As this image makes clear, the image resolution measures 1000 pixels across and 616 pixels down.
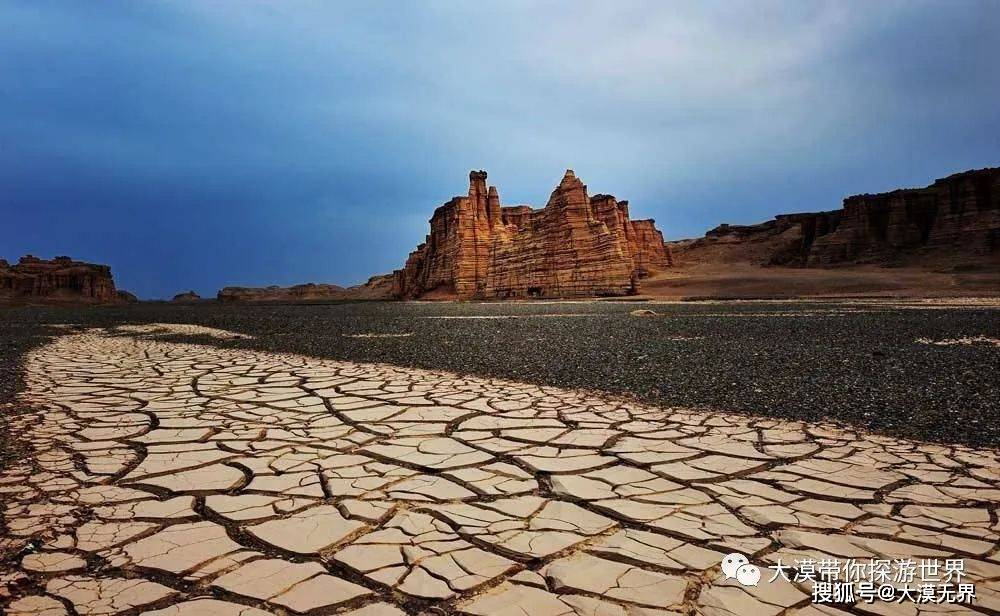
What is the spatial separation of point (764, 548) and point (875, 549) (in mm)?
468

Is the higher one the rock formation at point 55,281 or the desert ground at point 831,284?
the rock formation at point 55,281

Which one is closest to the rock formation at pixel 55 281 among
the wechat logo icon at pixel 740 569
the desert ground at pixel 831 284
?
the desert ground at pixel 831 284

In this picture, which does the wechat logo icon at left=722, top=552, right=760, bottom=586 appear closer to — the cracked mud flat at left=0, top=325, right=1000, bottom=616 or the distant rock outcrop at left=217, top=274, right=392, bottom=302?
the cracked mud flat at left=0, top=325, right=1000, bottom=616

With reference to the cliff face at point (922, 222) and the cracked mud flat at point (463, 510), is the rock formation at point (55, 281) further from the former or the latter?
the cliff face at point (922, 222)

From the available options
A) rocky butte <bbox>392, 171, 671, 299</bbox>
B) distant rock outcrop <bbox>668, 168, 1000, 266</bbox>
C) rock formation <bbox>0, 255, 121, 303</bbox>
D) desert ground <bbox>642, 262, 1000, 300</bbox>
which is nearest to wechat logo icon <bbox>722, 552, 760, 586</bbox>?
desert ground <bbox>642, 262, 1000, 300</bbox>

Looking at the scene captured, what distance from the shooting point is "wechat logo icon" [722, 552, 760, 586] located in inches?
79.7

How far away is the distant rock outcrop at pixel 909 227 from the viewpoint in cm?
4750

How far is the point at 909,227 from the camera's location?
52438mm

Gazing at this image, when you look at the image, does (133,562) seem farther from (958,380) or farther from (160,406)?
(958,380)

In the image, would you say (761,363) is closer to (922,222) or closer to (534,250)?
(534,250)

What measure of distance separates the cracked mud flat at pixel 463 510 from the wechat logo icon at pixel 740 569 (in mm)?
47

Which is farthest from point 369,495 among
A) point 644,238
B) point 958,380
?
point 644,238

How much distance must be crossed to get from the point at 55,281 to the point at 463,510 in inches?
3281

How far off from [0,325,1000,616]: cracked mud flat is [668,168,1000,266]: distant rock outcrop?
190 ft
